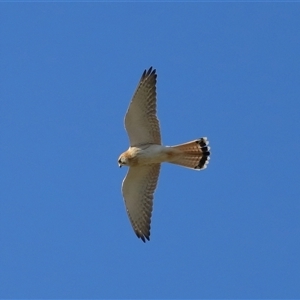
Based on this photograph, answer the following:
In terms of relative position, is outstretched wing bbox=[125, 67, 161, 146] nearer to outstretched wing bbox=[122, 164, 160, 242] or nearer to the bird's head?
the bird's head

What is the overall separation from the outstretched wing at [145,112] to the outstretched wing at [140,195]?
21.7 inches

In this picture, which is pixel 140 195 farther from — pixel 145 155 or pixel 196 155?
pixel 196 155

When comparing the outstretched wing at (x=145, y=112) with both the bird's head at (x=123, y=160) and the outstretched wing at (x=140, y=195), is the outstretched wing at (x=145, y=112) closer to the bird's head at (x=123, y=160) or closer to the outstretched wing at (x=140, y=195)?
the bird's head at (x=123, y=160)

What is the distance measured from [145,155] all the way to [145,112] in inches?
25.6

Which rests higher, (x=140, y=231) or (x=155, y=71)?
(x=155, y=71)

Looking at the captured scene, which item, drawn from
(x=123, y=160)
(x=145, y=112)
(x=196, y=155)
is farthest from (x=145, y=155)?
(x=196, y=155)

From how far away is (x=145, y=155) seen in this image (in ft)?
57.6

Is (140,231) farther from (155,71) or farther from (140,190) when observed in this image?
(155,71)

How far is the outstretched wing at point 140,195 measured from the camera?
1792cm

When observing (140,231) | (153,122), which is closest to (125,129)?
(153,122)

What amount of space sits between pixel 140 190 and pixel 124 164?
0.54 meters

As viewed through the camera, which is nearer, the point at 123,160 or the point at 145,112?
the point at 145,112

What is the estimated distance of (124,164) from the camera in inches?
698

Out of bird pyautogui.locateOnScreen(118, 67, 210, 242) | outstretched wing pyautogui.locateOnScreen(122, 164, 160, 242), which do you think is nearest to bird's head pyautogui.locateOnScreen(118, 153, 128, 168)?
bird pyautogui.locateOnScreen(118, 67, 210, 242)
